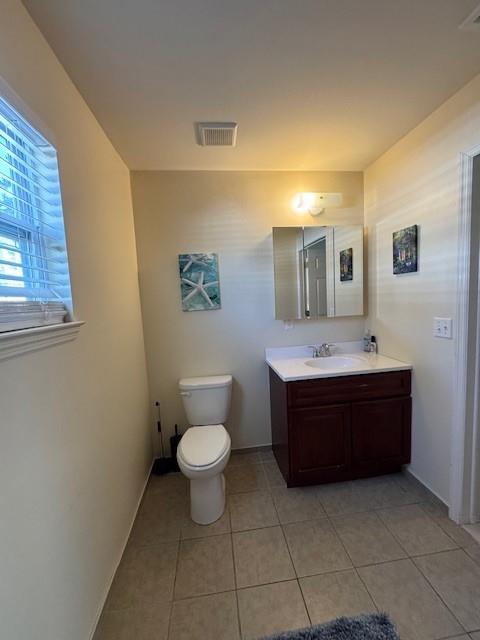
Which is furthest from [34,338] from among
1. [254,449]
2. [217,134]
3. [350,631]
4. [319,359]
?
[254,449]

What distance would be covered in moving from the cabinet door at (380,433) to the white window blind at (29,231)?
73.6 inches

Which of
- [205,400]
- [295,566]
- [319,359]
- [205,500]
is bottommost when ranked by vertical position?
[295,566]

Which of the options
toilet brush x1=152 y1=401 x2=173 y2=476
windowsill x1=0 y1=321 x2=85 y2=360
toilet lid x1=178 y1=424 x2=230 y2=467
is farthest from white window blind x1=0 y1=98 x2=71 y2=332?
toilet brush x1=152 y1=401 x2=173 y2=476

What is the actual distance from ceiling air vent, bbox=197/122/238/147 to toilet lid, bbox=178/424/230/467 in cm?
191

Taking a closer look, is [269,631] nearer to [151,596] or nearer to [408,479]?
[151,596]

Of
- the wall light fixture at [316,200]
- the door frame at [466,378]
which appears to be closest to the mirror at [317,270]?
the wall light fixture at [316,200]

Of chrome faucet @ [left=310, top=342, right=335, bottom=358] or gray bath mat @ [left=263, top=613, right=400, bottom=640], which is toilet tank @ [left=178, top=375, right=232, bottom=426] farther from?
gray bath mat @ [left=263, top=613, right=400, bottom=640]

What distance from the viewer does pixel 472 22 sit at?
3.47 feet

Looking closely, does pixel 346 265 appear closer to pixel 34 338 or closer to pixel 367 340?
pixel 367 340

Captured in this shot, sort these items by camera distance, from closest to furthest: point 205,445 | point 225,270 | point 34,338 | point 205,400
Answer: point 34,338 < point 205,445 < point 205,400 < point 225,270

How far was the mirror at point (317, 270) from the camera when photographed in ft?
7.38

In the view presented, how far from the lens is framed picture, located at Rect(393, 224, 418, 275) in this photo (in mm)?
1800

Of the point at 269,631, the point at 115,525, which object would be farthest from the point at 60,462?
the point at 269,631

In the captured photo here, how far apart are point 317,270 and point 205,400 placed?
137cm
